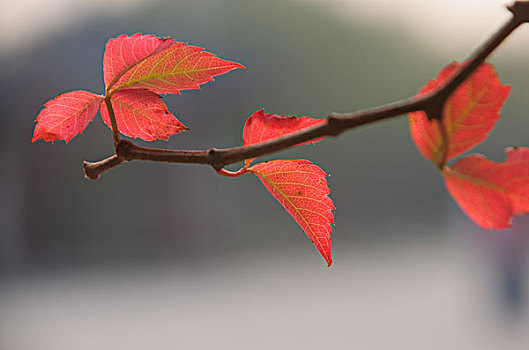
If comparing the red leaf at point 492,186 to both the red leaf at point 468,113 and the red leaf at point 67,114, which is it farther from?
the red leaf at point 67,114

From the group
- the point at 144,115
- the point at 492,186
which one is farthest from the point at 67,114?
the point at 492,186

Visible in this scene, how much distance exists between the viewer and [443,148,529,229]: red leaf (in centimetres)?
12

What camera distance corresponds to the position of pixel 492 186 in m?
0.12

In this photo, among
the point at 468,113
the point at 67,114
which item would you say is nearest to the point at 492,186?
the point at 468,113

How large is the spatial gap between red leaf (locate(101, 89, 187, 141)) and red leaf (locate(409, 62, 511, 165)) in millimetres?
74

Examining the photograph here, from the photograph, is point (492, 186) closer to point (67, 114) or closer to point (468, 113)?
point (468, 113)

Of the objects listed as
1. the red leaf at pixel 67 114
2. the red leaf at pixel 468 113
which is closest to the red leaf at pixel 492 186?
the red leaf at pixel 468 113

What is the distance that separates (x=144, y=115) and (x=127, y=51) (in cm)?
2

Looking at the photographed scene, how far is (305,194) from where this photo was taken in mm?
140

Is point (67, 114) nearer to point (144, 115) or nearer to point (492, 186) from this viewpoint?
point (144, 115)

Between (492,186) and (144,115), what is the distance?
10 cm

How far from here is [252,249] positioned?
17.7 ft

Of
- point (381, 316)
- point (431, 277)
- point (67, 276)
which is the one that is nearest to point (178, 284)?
point (67, 276)

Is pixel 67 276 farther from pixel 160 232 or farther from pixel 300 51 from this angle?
pixel 300 51
